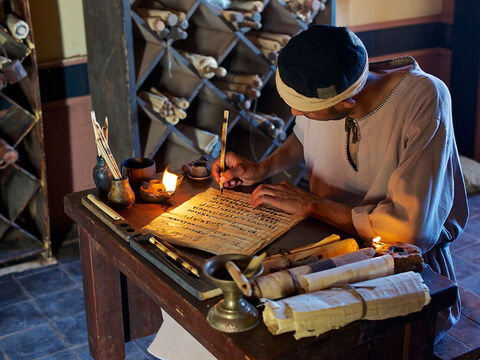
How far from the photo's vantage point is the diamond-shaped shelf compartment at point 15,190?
4246mm

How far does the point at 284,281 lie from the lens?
79.4 inches

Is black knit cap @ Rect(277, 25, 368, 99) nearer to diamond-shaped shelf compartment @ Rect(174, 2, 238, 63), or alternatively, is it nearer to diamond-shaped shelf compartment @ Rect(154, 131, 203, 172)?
diamond-shaped shelf compartment @ Rect(174, 2, 238, 63)

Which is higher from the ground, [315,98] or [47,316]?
[315,98]

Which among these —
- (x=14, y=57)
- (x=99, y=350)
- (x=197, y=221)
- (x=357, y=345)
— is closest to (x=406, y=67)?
(x=197, y=221)

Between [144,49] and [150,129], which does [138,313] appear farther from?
[144,49]

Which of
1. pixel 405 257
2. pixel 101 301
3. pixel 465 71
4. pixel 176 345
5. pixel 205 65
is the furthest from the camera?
pixel 465 71

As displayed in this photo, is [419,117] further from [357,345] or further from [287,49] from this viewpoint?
[357,345]

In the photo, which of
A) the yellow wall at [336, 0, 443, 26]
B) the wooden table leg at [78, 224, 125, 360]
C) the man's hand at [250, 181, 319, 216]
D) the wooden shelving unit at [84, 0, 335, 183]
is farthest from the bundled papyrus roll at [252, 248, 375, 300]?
the yellow wall at [336, 0, 443, 26]

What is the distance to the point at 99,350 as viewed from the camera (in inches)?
126

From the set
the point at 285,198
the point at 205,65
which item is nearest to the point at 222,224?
the point at 285,198

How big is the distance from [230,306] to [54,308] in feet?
7.57

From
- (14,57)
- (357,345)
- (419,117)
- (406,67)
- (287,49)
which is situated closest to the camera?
(357,345)

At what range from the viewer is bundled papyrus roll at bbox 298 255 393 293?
6.57ft

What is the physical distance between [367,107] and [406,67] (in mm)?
235
